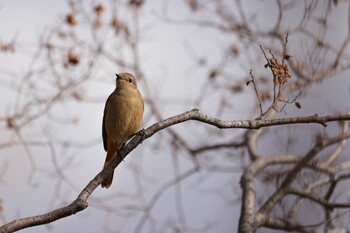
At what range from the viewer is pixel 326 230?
4992mm

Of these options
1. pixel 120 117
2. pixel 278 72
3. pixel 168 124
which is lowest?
pixel 168 124

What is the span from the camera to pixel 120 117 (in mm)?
4973

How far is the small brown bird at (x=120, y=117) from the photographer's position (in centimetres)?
495

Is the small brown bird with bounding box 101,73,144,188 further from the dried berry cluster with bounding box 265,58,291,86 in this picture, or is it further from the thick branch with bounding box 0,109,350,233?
the dried berry cluster with bounding box 265,58,291,86

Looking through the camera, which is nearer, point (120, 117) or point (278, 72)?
point (278, 72)

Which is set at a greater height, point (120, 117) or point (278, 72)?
point (120, 117)

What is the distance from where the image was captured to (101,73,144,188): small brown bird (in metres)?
4.95

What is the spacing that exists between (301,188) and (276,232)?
18.9 inches

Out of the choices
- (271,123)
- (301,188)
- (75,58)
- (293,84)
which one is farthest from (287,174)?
(75,58)

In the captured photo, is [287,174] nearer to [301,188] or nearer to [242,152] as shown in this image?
[301,188]

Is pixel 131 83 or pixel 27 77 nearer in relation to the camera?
pixel 131 83

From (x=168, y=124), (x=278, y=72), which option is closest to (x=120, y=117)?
(x=168, y=124)

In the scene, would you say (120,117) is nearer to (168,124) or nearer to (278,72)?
(168,124)

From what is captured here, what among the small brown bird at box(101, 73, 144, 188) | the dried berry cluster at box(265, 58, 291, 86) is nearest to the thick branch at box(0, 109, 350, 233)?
the dried berry cluster at box(265, 58, 291, 86)
